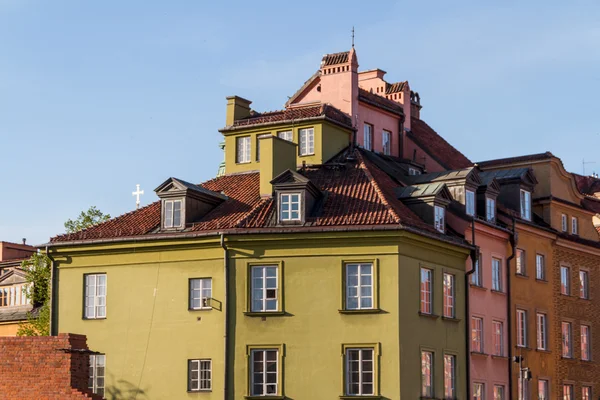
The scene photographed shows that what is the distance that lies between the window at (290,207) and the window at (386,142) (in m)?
10.7

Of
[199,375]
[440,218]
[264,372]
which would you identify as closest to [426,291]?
[440,218]

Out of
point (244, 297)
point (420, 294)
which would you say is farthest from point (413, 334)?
point (244, 297)

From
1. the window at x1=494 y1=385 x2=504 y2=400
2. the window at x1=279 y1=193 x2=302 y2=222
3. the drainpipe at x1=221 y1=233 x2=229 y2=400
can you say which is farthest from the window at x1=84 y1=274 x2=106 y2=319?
the window at x1=494 y1=385 x2=504 y2=400

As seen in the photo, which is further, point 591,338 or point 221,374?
point 591,338

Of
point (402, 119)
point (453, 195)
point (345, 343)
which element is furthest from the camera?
point (402, 119)

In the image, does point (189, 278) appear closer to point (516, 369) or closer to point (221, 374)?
point (221, 374)

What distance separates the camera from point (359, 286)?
45.7m

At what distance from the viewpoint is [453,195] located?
2030 inches

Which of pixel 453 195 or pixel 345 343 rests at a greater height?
pixel 453 195

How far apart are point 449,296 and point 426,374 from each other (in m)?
3.78

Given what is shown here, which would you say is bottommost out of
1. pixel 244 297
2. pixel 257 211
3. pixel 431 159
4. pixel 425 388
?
pixel 425 388

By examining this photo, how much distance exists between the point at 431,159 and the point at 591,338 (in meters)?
11.4

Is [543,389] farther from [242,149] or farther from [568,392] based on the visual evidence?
[242,149]

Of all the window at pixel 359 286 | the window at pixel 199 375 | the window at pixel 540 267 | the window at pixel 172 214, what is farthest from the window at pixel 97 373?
the window at pixel 540 267
